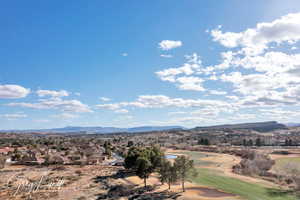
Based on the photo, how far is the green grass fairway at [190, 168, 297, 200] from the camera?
33438mm

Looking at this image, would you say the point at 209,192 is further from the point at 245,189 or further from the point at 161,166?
the point at 161,166

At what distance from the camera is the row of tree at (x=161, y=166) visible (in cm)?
3456

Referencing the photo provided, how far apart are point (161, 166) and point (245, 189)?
1354 cm

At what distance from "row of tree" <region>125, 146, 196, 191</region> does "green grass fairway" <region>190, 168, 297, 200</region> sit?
21.6ft

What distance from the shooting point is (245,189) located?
3709 centimetres

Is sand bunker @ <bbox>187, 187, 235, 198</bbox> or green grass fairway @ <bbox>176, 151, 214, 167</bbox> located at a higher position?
sand bunker @ <bbox>187, 187, 235, 198</bbox>

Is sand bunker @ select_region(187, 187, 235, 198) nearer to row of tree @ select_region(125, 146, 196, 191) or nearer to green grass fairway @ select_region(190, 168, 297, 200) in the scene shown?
green grass fairway @ select_region(190, 168, 297, 200)

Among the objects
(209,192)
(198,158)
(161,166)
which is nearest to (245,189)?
(209,192)

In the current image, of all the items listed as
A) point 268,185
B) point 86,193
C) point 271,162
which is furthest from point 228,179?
point 86,193

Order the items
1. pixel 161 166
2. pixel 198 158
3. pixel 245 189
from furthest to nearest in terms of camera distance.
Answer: pixel 198 158, pixel 245 189, pixel 161 166

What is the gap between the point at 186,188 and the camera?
120ft

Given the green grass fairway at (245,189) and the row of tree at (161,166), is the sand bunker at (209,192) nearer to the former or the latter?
the green grass fairway at (245,189)

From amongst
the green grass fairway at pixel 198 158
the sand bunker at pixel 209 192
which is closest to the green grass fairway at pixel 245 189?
the sand bunker at pixel 209 192

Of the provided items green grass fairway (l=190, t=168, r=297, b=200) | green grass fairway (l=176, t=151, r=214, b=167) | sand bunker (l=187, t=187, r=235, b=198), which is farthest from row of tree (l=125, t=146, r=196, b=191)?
green grass fairway (l=176, t=151, r=214, b=167)
